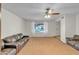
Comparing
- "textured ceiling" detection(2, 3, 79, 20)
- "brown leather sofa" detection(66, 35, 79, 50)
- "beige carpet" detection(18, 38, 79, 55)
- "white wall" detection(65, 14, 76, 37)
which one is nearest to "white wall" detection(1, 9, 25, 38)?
"textured ceiling" detection(2, 3, 79, 20)

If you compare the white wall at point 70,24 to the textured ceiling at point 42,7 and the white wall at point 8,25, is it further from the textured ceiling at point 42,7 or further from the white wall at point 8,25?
the white wall at point 8,25

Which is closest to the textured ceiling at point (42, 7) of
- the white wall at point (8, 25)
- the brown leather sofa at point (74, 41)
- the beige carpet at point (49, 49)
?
the white wall at point (8, 25)

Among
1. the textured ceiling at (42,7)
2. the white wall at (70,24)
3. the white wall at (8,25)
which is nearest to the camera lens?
the textured ceiling at (42,7)

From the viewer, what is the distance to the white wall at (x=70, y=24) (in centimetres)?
450

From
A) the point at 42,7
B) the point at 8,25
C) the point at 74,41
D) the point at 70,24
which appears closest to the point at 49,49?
the point at 74,41

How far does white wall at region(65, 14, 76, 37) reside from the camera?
4.50 meters

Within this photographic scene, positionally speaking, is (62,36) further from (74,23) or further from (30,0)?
(30,0)

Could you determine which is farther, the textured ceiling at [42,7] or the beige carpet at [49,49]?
the beige carpet at [49,49]

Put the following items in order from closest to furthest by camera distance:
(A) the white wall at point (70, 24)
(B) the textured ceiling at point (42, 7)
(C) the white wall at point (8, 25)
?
(B) the textured ceiling at point (42, 7), (C) the white wall at point (8, 25), (A) the white wall at point (70, 24)

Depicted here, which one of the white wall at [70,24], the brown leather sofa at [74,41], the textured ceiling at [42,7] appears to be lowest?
the brown leather sofa at [74,41]
